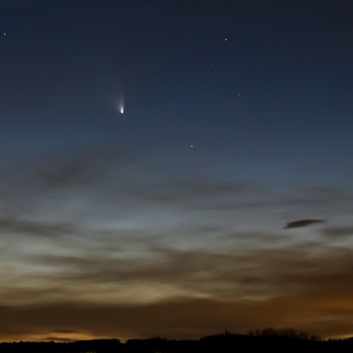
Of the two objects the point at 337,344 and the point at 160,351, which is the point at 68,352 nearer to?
the point at 160,351

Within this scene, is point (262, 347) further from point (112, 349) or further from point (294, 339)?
point (112, 349)

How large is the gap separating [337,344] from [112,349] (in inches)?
901

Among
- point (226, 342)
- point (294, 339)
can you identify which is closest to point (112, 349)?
point (226, 342)

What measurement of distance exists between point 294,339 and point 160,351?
13.6 metres

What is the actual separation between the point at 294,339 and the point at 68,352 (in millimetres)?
23729

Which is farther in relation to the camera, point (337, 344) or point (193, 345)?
point (193, 345)

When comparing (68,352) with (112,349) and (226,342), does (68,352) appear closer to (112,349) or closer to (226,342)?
(112,349)

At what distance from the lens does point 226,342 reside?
96.1m

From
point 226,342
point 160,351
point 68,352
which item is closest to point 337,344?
point 226,342

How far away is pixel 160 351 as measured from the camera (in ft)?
310

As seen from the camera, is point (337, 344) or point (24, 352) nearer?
point (337, 344)

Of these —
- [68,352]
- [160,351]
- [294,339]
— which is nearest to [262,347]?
[294,339]

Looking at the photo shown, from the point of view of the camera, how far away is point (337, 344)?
299 ft

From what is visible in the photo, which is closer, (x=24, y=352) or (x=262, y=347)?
(x=262, y=347)
